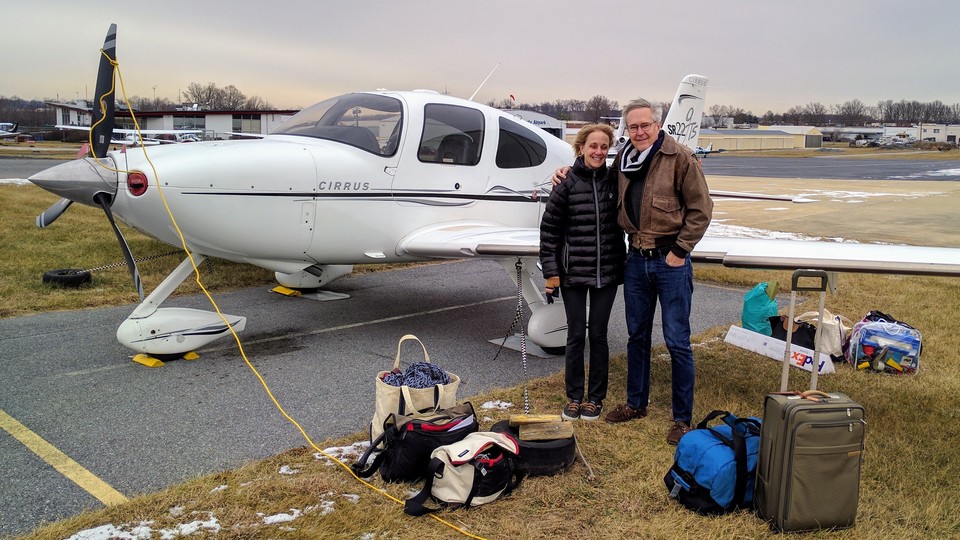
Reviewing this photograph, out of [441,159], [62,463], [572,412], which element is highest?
[441,159]

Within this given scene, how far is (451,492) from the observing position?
354 centimetres

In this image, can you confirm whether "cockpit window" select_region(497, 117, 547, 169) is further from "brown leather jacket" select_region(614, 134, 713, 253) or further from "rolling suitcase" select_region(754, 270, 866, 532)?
"rolling suitcase" select_region(754, 270, 866, 532)

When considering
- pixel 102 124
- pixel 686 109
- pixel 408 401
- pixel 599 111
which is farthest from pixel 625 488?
pixel 599 111

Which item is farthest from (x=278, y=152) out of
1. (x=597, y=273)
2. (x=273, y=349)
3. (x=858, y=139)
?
(x=858, y=139)

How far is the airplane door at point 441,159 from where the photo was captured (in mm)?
6750

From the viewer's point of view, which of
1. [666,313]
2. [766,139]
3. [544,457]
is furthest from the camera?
[766,139]

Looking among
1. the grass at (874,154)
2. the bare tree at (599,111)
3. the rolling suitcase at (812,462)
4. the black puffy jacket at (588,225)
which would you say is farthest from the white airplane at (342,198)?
the grass at (874,154)

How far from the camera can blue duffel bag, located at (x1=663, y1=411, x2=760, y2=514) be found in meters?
3.50

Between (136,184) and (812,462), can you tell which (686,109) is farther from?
(812,462)

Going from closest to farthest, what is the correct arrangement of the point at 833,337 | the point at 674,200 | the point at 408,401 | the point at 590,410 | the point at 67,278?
the point at 408,401 → the point at 674,200 → the point at 590,410 → the point at 833,337 → the point at 67,278

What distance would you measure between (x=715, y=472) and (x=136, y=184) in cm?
493

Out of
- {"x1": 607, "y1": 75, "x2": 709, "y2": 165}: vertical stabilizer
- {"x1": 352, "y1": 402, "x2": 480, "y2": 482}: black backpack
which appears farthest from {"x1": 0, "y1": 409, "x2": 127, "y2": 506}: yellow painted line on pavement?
{"x1": 607, "y1": 75, "x2": 709, "y2": 165}: vertical stabilizer

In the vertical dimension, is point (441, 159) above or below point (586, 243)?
above

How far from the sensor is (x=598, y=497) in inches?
146
